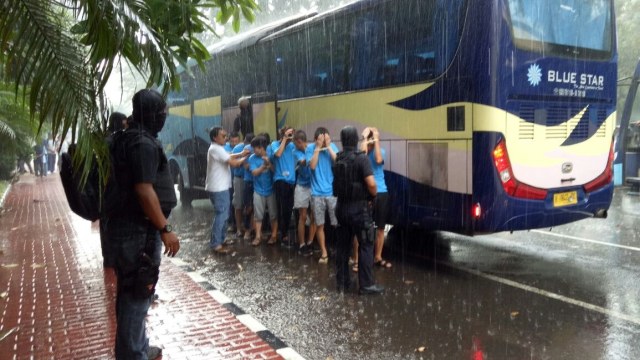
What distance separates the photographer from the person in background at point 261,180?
8.59m

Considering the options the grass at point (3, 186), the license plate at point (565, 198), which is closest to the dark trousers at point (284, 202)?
the license plate at point (565, 198)

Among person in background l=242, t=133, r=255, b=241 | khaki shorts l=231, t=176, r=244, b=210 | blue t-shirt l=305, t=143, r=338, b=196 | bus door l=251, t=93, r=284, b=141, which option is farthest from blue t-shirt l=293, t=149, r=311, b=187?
bus door l=251, t=93, r=284, b=141

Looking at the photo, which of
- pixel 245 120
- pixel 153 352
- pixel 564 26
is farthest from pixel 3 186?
pixel 564 26

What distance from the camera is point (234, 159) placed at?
8.48 meters

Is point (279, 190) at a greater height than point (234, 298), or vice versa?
point (279, 190)

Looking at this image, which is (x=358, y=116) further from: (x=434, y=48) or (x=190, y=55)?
(x=190, y=55)

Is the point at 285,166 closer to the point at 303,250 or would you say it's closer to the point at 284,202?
the point at 284,202

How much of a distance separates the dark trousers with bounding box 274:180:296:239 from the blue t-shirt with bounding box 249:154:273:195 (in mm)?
150

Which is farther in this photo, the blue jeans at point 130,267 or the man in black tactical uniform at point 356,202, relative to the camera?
the man in black tactical uniform at point 356,202

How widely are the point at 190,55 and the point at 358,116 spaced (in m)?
4.18

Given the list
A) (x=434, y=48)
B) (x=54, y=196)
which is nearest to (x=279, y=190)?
(x=434, y=48)

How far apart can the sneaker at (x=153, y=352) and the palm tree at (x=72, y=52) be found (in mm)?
1944

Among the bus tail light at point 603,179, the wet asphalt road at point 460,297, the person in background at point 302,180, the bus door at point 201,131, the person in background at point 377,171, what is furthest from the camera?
the bus door at point 201,131

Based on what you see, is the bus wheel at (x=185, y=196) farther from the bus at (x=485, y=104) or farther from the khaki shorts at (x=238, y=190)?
the bus at (x=485, y=104)
